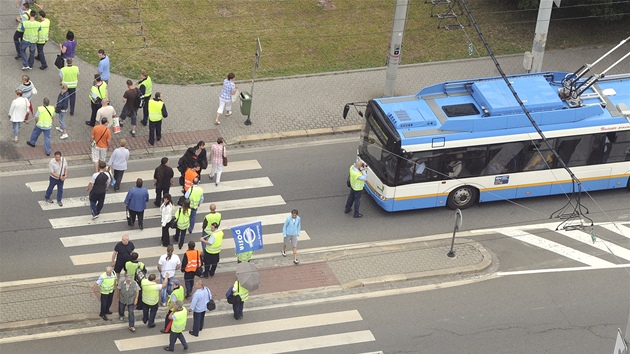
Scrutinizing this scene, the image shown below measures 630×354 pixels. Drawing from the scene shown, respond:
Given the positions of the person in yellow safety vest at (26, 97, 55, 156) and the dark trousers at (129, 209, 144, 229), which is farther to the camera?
the person in yellow safety vest at (26, 97, 55, 156)

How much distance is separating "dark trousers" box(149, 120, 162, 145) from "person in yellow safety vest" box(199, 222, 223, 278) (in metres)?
5.60

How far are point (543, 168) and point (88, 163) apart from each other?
1156 cm

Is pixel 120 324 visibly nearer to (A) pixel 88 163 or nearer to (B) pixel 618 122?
(A) pixel 88 163

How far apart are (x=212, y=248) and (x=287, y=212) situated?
3588 mm

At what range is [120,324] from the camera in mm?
22500

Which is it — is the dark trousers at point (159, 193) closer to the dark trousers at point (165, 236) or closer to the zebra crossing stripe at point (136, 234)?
the zebra crossing stripe at point (136, 234)

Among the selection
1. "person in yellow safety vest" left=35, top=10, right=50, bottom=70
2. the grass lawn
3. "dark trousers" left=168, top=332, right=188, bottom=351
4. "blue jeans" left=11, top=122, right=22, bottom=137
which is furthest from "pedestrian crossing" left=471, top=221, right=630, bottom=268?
"person in yellow safety vest" left=35, top=10, right=50, bottom=70

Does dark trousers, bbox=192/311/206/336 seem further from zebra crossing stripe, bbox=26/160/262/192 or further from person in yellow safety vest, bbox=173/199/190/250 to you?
zebra crossing stripe, bbox=26/160/262/192

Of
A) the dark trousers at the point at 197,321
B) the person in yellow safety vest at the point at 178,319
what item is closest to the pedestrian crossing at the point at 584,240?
the dark trousers at the point at 197,321

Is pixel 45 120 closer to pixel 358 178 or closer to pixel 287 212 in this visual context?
pixel 287 212

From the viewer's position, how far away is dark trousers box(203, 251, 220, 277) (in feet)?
77.9

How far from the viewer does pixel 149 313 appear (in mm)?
22531

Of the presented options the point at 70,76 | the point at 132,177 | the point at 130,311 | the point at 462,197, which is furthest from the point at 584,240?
the point at 70,76

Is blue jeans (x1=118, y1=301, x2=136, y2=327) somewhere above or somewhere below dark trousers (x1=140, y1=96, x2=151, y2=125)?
below
